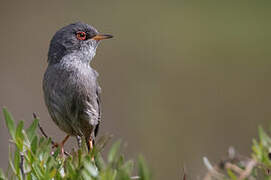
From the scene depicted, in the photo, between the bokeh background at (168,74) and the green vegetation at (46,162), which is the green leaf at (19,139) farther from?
the bokeh background at (168,74)

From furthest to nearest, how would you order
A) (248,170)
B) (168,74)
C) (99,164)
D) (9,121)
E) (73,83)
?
1. (168,74)
2. (73,83)
3. (9,121)
4. (99,164)
5. (248,170)

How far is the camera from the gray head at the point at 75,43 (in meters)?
5.05

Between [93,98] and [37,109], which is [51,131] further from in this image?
[93,98]

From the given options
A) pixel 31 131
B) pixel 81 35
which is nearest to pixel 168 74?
pixel 81 35

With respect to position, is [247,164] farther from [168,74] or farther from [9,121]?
[168,74]

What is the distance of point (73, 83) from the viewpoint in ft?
15.6

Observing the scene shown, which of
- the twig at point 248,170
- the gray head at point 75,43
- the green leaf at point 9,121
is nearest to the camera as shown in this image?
the twig at point 248,170

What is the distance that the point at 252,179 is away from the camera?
1.46 m

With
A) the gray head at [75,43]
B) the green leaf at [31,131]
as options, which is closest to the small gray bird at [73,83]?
the gray head at [75,43]

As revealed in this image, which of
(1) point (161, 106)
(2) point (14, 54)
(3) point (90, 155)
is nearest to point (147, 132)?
(1) point (161, 106)

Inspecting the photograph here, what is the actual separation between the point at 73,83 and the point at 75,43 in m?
0.59

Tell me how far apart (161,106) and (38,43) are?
4.13 m

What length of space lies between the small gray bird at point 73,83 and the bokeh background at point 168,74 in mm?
2939

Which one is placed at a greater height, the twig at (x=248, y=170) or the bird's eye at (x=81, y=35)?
the bird's eye at (x=81, y=35)
